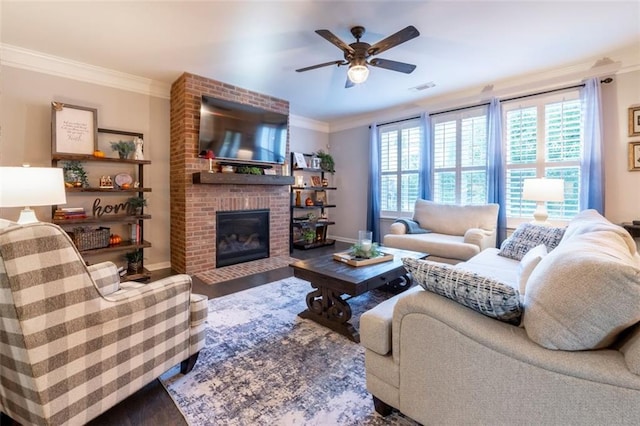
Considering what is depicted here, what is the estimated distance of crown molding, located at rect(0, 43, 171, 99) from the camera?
9.87ft

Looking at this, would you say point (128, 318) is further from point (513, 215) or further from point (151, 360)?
point (513, 215)

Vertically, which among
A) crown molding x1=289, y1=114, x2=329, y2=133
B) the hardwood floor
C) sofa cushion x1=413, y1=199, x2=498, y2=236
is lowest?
the hardwood floor

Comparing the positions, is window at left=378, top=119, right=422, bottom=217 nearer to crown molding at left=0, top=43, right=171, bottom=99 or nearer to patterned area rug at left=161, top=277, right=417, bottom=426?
patterned area rug at left=161, top=277, right=417, bottom=426

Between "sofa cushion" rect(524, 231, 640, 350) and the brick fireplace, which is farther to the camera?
the brick fireplace

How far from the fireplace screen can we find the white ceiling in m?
1.92

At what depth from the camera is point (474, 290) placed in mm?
1100

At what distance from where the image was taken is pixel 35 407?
110 centimetres

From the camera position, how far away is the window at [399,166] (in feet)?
16.7

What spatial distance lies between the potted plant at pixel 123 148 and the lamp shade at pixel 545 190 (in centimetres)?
488

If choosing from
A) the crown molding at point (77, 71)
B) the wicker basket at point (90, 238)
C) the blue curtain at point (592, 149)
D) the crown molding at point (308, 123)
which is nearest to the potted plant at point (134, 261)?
the wicker basket at point (90, 238)

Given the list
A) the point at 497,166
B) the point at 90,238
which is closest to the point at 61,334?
the point at 90,238

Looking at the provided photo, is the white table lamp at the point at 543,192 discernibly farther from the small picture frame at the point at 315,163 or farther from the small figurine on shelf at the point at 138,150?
the small figurine on shelf at the point at 138,150

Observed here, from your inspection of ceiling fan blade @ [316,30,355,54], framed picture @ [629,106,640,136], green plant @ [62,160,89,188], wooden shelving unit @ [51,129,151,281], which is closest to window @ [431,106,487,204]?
framed picture @ [629,106,640,136]

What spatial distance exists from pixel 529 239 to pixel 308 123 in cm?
447
